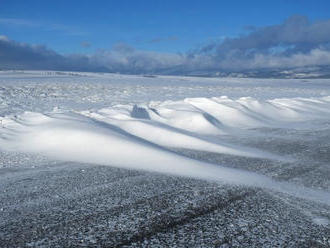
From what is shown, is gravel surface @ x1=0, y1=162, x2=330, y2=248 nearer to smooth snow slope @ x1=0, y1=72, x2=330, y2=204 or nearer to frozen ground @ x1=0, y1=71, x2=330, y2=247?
frozen ground @ x1=0, y1=71, x2=330, y2=247

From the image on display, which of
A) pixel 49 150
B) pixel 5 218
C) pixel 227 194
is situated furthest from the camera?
pixel 49 150

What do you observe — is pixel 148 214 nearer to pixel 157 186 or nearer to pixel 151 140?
pixel 157 186

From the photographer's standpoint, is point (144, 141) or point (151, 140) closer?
point (144, 141)

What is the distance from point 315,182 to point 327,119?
787 cm

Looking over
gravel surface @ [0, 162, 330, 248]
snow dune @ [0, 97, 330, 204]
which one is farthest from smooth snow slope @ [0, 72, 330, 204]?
gravel surface @ [0, 162, 330, 248]

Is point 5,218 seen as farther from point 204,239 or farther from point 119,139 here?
point 119,139

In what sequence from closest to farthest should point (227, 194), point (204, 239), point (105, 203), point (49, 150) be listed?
point (204, 239) < point (105, 203) < point (227, 194) < point (49, 150)

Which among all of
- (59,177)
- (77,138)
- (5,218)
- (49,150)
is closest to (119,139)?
(77,138)

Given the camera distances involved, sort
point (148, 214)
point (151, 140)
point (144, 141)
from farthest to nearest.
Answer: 1. point (151, 140)
2. point (144, 141)
3. point (148, 214)

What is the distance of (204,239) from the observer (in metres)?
3.33

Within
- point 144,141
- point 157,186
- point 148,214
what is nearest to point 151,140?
point 144,141

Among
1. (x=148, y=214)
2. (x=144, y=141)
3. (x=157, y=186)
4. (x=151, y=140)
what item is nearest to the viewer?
(x=148, y=214)

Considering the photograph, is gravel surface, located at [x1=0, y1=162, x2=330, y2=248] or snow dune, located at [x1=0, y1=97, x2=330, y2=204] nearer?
gravel surface, located at [x1=0, y1=162, x2=330, y2=248]

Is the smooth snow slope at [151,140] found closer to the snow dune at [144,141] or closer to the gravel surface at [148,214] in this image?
the snow dune at [144,141]
